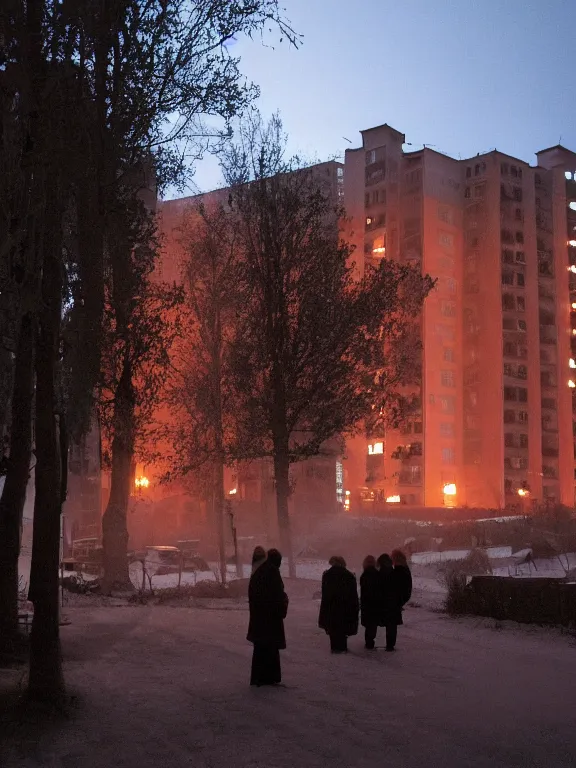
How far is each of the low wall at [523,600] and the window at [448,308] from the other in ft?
187

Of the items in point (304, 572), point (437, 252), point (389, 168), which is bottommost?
point (304, 572)

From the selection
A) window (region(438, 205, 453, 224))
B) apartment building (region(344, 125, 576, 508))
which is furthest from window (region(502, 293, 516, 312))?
window (region(438, 205, 453, 224))

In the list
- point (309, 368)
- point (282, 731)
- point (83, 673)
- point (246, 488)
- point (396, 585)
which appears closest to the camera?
point (282, 731)

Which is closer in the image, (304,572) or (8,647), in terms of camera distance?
(8,647)

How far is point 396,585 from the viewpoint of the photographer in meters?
12.0

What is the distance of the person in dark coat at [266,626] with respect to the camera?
348 inches

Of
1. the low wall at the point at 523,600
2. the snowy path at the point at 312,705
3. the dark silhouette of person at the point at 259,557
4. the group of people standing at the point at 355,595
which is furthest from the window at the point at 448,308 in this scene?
the dark silhouette of person at the point at 259,557

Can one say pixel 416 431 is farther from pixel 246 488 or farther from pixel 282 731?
pixel 282 731

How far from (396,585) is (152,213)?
8.89 meters

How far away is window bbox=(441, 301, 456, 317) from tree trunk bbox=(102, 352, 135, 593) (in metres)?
54.5

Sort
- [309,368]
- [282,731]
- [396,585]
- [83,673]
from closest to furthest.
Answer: [282,731]
[83,673]
[396,585]
[309,368]

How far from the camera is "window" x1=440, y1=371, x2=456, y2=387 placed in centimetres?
6975

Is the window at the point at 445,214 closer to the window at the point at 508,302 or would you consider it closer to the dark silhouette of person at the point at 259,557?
the window at the point at 508,302

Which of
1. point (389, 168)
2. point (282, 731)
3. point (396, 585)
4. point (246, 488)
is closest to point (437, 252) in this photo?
point (389, 168)
